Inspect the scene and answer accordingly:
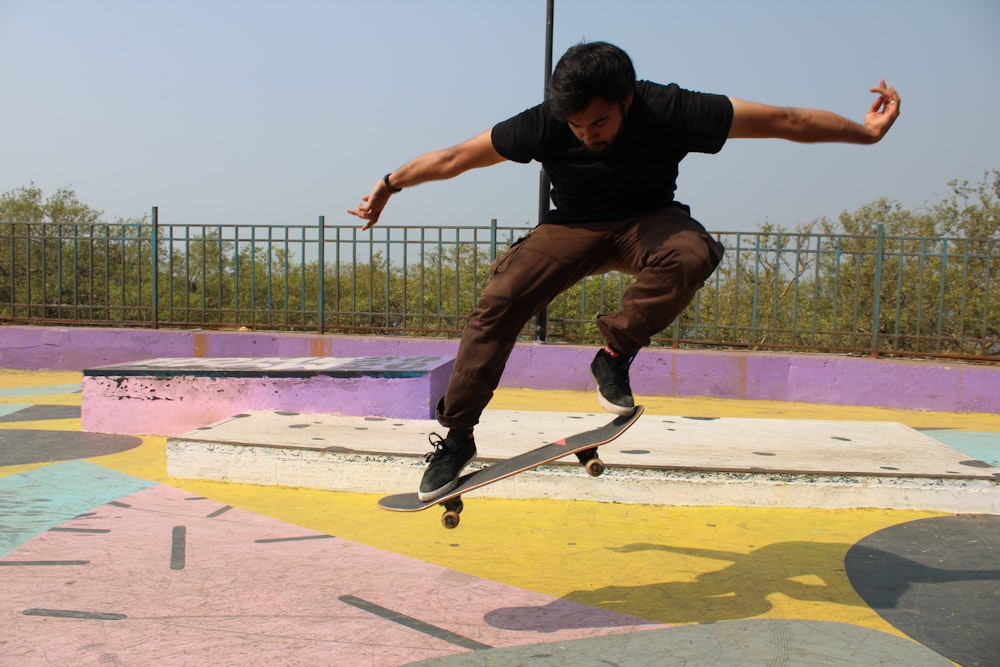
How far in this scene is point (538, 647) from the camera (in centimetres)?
269

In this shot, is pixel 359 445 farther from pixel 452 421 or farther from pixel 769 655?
pixel 769 655

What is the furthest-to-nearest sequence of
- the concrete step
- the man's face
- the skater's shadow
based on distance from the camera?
the concrete step, the skater's shadow, the man's face

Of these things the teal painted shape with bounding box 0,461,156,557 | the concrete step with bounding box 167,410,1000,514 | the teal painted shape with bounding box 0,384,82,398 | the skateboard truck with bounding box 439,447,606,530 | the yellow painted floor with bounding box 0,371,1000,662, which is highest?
the skateboard truck with bounding box 439,447,606,530

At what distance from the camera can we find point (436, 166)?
10.5 ft

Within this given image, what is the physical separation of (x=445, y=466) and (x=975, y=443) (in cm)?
559

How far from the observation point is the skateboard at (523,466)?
3123mm

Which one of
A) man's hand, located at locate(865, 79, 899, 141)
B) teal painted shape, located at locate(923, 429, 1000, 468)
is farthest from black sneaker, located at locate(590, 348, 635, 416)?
teal painted shape, located at locate(923, 429, 1000, 468)

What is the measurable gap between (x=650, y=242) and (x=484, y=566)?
1.63 metres

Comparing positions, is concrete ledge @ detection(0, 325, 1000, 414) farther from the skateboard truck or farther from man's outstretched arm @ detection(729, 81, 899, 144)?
man's outstretched arm @ detection(729, 81, 899, 144)

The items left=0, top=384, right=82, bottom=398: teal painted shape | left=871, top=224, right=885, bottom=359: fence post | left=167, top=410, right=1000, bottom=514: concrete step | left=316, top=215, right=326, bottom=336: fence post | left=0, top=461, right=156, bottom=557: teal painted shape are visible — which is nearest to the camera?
left=0, top=461, right=156, bottom=557: teal painted shape

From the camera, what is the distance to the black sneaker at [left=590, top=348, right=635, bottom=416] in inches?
121

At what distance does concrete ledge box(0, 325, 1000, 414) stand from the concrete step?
3.83 meters

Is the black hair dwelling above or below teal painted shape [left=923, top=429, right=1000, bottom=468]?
above

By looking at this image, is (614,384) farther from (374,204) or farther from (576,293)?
(576,293)
